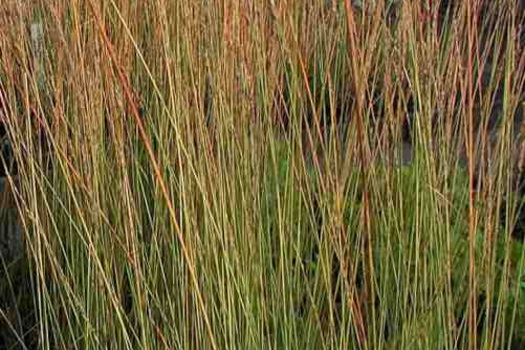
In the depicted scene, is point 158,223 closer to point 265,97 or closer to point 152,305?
point 152,305

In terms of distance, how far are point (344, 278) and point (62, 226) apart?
2.63 feet

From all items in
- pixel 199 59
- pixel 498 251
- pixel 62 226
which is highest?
pixel 199 59

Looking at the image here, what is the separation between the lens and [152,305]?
1695mm

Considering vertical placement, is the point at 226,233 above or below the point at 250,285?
above

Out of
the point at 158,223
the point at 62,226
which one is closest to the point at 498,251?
the point at 158,223

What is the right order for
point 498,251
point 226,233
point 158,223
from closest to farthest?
point 226,233 < point 158,223 < point 498,251

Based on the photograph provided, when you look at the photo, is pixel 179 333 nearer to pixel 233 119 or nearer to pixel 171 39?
pixel 233 119

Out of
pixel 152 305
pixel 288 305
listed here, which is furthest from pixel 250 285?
pixel 152 305

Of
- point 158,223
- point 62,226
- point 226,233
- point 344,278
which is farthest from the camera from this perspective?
point 62,226

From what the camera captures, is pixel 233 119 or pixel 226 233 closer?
pixel 226 233

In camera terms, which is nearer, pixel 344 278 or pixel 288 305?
pixel 344 278

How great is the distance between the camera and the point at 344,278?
4.52 feet

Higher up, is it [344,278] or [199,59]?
[199,59]

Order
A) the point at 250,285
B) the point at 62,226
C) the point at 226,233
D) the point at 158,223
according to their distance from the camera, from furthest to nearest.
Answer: the point at 62,226
the point at 158,223
the point at 250,285
the point at 226,233
